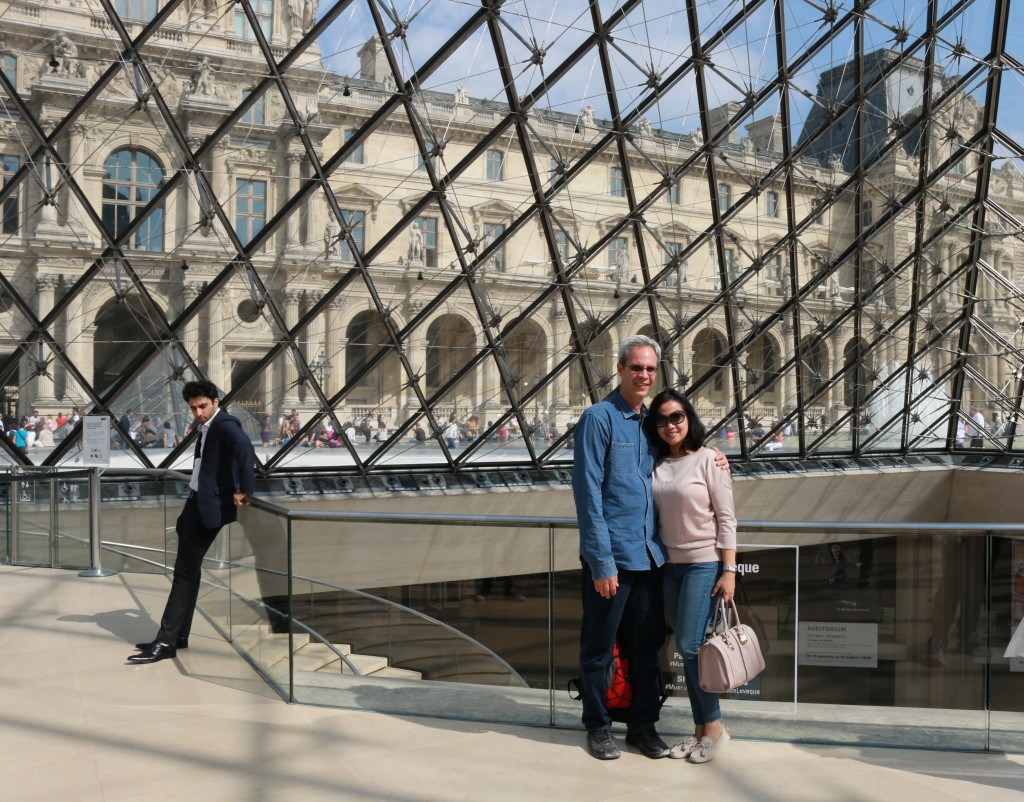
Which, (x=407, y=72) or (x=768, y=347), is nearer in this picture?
(x=407, y=72)

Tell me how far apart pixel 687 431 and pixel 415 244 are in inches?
504

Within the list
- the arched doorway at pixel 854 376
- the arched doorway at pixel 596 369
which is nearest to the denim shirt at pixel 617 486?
the arched doorway at pixel 596 369

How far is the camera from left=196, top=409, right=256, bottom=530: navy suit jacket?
5.69 meters

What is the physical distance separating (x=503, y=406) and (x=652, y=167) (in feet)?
15.7

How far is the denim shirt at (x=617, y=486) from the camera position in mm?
4109

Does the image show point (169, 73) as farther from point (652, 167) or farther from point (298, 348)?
point (652, 167)

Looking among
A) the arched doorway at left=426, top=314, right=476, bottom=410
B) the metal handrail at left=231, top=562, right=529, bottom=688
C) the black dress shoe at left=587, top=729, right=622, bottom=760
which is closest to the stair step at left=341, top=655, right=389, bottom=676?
the metal handrail at left=231, top=562, right=529, bottom=688

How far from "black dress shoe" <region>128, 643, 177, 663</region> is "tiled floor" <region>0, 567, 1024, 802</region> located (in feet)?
1.17

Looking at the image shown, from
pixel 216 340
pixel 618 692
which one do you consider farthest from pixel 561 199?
pixel 618 692

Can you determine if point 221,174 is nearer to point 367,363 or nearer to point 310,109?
point 310,109

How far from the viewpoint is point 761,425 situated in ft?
71.4

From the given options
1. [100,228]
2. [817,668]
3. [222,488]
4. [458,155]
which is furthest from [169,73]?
[817,668]

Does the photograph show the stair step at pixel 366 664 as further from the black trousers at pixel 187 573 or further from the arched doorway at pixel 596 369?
the arched doorway at pixel 596 369

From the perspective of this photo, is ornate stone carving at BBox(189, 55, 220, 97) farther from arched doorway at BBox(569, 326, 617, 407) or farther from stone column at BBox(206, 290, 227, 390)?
arched doorway at BBox(569, 326, 617, 407)
